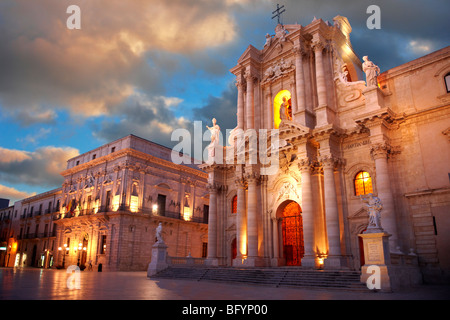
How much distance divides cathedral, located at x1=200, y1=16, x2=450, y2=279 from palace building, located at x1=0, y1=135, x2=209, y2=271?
38.1 ft

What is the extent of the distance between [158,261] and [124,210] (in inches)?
500

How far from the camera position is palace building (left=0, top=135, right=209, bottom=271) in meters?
32.5

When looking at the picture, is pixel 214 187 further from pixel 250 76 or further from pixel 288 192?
pixel 250 76

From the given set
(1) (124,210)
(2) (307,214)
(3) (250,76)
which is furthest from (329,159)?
(1) (124,210)

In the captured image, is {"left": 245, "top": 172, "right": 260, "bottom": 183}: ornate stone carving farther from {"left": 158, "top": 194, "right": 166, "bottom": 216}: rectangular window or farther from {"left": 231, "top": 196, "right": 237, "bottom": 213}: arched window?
{"left": 158, "top": 194, "right": 166, "bottom": 216}: rectangular window

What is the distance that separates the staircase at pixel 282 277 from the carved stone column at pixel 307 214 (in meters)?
2.24

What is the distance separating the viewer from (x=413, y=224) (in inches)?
631

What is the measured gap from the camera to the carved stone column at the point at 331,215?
55.9 feet

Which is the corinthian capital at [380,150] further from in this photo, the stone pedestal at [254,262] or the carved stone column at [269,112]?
the stone pedestal at [254,262]

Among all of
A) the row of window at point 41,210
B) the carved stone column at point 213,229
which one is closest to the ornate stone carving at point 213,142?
the carved stone column at point 213,229

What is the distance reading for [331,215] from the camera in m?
17.6

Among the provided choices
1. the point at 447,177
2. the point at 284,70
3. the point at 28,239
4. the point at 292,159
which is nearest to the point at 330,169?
the point at 292,159

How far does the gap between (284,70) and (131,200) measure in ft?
63.7
